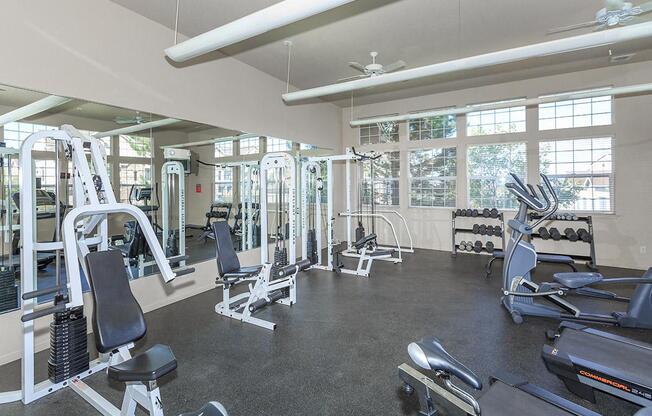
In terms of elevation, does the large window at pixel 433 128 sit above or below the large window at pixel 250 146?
above

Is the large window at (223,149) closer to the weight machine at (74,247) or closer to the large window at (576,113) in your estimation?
the weight machine at (74,247)

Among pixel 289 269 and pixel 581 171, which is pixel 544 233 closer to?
pixel 581 171

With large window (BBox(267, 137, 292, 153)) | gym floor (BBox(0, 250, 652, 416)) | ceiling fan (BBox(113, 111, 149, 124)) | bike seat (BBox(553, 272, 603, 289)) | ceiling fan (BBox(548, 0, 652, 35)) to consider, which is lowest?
gym floor (BBox(0, 250, 652, 416))

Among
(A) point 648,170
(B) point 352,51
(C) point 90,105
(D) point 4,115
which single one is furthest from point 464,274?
(D) point 4,115

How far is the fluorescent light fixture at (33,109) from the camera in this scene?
2684 millimetres

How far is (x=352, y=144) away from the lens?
26.5 feet

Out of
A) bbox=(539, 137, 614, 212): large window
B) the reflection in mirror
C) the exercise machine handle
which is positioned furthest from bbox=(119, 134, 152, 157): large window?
bbox=(539, 137, 614, 212): large window

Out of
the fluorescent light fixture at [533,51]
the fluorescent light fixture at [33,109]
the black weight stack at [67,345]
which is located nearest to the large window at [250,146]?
the fluorescent light fixture at [533,51]

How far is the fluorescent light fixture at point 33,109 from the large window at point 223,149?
2.01 meters

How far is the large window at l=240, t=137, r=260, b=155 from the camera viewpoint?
5.15 meters

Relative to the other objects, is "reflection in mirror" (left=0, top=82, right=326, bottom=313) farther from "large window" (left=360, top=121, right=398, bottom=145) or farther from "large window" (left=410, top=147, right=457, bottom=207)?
"large window" (left=410, top=147, right=457, bottom=207)

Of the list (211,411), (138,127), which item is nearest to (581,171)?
(211,411)

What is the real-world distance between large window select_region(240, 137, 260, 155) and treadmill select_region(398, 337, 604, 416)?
13.7 feet

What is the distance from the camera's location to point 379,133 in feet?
25.5
